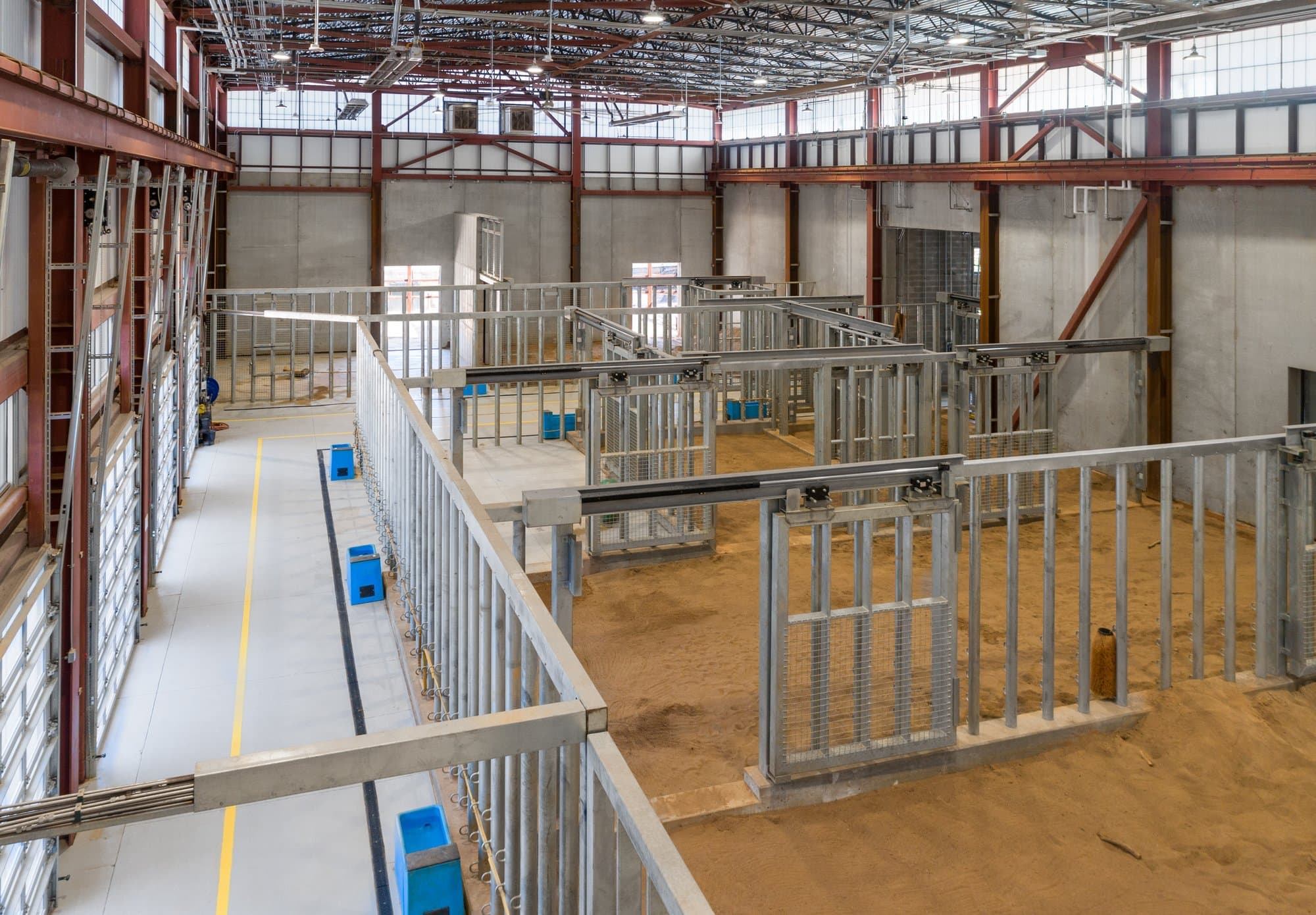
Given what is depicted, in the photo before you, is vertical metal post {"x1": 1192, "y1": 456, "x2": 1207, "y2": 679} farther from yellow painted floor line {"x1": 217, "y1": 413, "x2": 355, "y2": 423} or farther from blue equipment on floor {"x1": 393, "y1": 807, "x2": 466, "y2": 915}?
yellow painted floor line {"x1": 217, "y1": 413, "x2": 355, "y2": 423}

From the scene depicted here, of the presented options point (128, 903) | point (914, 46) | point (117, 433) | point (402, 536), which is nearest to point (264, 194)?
point (914, 46)

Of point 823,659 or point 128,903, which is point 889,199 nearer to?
point 823,659

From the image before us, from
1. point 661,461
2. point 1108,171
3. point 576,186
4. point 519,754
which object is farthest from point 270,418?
point 519,754

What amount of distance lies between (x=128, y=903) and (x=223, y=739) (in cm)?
251

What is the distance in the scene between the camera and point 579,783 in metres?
4.12

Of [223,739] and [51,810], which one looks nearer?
[51,810]

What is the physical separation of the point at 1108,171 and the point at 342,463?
592 inches

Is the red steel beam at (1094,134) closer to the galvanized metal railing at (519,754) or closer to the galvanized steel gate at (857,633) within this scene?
the galvanized steel gate at (857,633)

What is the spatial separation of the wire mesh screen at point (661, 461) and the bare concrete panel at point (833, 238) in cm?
1708

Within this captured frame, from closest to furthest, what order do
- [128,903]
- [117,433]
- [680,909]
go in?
[680,909] < [128,903] < [117,433]

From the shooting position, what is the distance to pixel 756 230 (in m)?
37.9

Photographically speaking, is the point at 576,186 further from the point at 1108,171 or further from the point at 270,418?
the point at 1108,171

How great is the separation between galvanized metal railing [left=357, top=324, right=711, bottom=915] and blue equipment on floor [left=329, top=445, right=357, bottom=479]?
1081 cm

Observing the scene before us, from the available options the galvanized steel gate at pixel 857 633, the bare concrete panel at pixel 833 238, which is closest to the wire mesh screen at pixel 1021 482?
the galvanized steel gate at pixel 857 633
